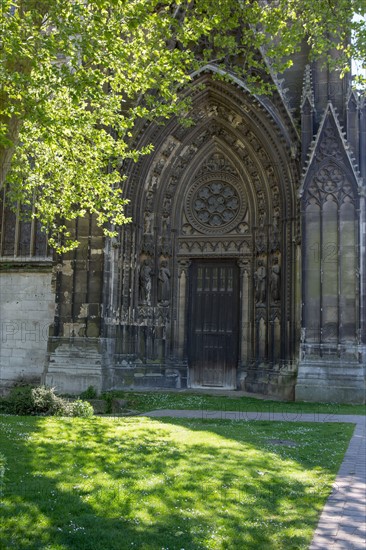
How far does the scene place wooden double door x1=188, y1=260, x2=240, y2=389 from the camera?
62.0 ft

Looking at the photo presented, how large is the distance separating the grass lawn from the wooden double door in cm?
858

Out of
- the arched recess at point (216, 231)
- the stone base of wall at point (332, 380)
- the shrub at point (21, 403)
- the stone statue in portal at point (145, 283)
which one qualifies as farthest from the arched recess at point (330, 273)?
the shrub at point (21, 403)

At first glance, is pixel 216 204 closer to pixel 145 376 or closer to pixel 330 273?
pixel 330 273

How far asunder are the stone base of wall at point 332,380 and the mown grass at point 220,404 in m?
0.32

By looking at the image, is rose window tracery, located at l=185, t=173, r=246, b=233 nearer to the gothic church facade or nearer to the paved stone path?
the gothic church facade

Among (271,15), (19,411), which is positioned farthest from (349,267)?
(19,411)

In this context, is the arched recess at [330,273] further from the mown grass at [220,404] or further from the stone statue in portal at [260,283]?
the stone statue in portal at [260,283]

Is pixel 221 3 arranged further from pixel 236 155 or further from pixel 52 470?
pixel 52 470

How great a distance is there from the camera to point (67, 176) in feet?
42.6

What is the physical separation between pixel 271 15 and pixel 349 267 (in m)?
6.78

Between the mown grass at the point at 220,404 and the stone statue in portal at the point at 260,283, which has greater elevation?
the stone statue in portal at the point at 260,283

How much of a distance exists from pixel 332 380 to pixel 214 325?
16.1ft

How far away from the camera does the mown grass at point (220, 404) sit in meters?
14.0

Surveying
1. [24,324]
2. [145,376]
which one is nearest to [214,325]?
[145,376]
